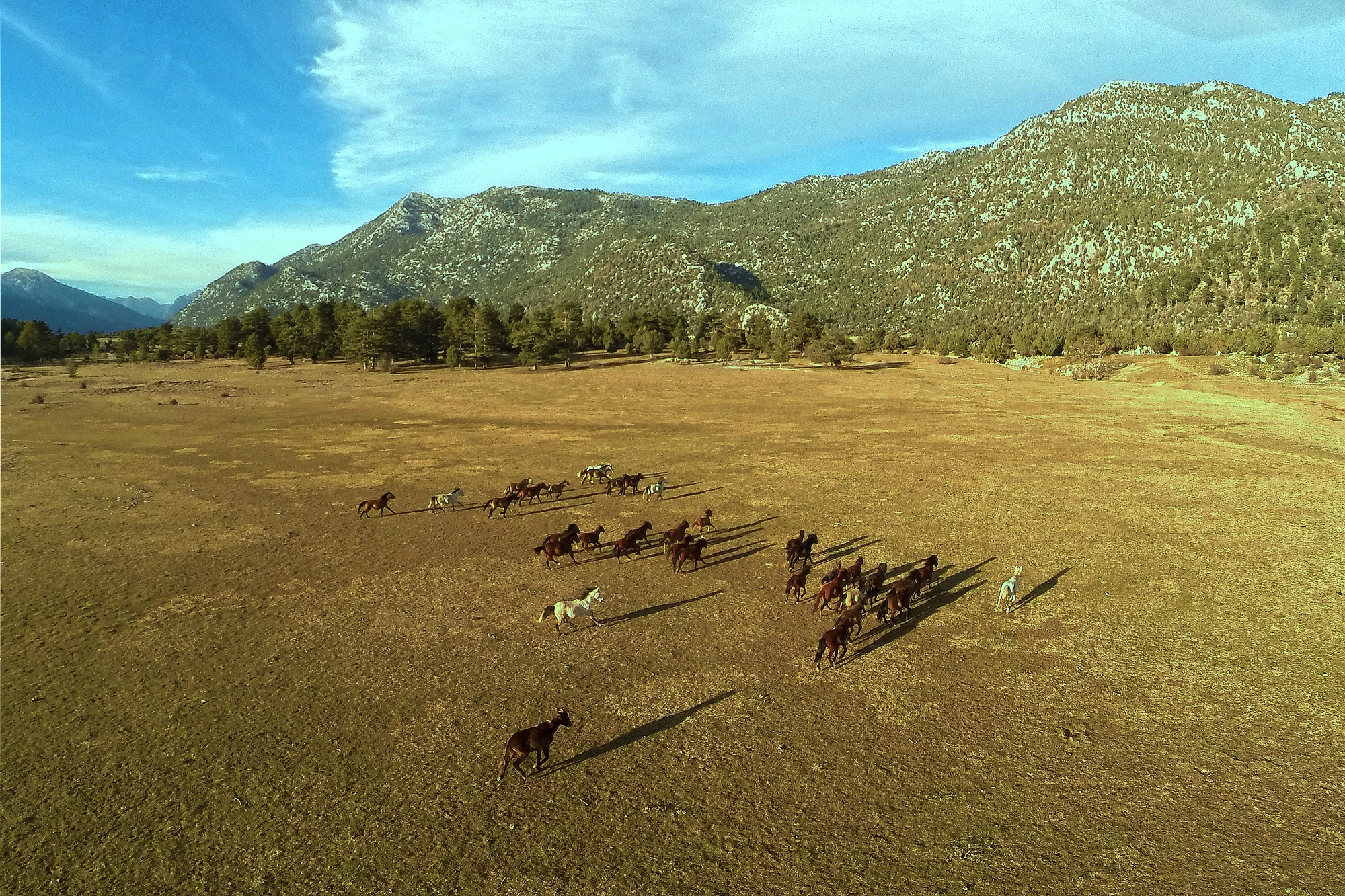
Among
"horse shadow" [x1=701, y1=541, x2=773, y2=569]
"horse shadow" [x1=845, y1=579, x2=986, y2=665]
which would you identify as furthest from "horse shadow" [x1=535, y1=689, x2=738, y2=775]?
"horse shadow" [x1=701, y1=541, x2=773, y2=569]

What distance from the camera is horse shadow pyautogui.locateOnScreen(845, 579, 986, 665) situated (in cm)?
1352

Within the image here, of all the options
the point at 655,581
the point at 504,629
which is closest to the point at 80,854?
the point at 504,629

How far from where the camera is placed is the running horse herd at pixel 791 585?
10.0 meters

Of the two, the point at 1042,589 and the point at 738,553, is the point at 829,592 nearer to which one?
the point at 738,553

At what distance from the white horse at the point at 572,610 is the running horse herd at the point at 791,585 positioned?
2 cm

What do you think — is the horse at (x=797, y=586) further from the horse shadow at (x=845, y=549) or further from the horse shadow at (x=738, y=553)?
the horse shadow at (x=738, y=553)

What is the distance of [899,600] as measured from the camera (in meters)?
14.6

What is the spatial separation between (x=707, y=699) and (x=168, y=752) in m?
9.47

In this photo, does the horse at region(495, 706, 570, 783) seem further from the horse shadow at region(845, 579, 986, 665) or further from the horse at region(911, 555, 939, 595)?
the horse at region(911, 555, 939, 595)

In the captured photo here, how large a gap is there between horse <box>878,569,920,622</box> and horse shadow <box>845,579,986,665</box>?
0.76ft

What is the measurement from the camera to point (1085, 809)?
8.62 m

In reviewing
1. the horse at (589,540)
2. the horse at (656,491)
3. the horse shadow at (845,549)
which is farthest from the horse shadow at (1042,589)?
the horse at (656,491)

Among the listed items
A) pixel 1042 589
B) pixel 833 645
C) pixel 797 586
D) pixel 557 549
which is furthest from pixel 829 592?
pixel 557 549

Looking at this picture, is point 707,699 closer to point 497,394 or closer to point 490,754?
point 490,754
